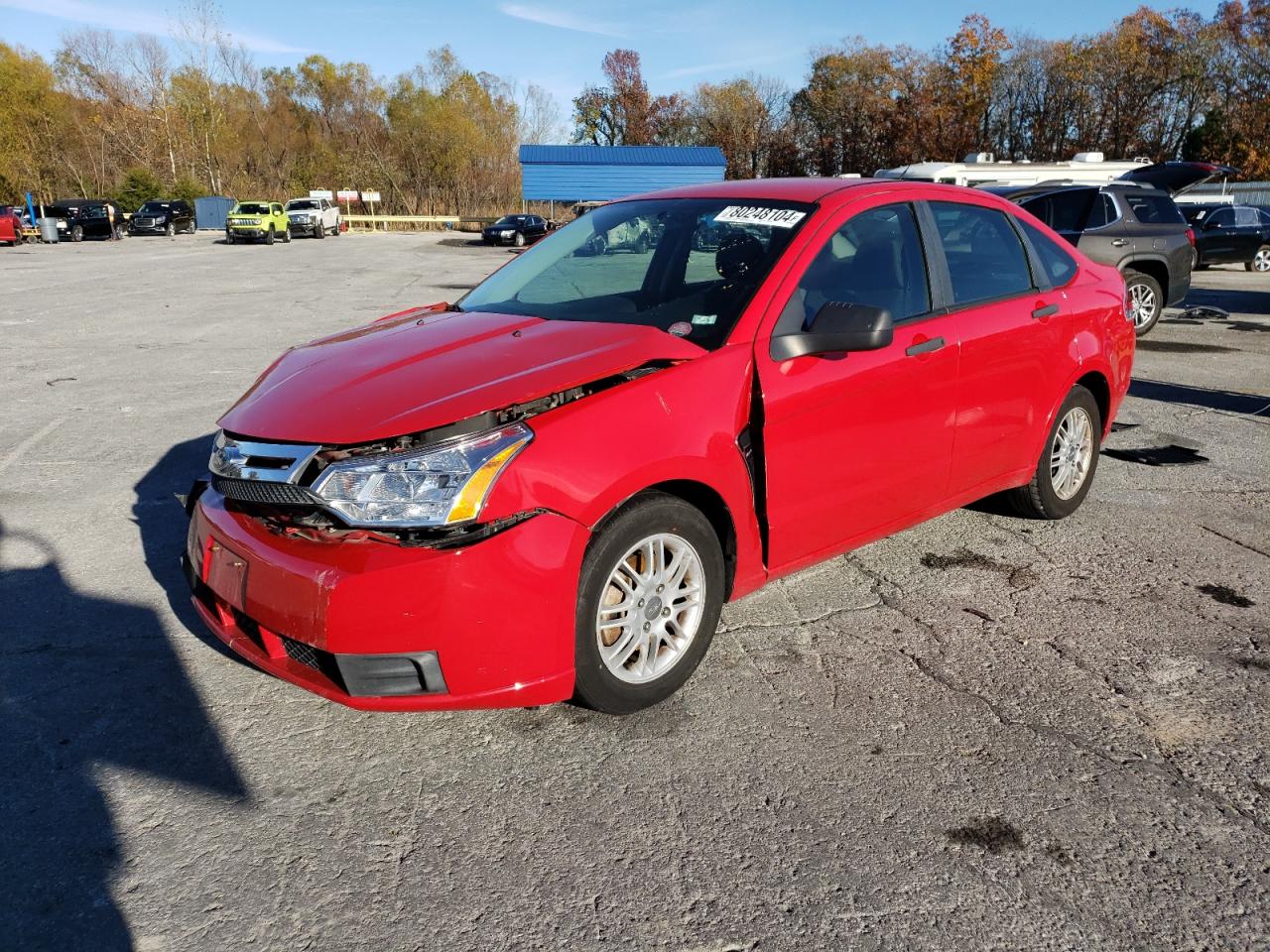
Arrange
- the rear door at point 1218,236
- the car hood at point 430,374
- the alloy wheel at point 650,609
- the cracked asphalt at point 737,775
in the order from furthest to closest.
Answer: the rear door at point 1218,236
the alloy wheel at point 650,609
the car hood at point 430,374
the cracked asphalt at point 737,775

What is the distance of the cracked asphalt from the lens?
7.61ft

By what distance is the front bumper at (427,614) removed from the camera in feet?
8.79

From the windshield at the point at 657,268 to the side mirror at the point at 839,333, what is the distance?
Result: 22 cm

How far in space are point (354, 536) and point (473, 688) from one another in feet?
1.87

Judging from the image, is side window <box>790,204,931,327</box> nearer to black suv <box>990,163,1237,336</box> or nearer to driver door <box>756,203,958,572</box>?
driver door <box>756,203,958,572</box>

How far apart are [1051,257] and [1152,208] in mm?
8477

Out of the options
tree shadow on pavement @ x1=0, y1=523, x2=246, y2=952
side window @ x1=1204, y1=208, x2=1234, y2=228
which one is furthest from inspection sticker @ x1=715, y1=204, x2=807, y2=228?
side window @ x1=1204, y1=208, x2=1234, y2=228

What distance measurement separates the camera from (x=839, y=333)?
11.0 ft

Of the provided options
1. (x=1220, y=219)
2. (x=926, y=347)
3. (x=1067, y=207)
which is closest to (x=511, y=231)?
(x=1220, y=219)

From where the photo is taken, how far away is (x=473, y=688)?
279 cm

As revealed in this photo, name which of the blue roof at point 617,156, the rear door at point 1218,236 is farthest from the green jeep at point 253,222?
the rear door at point 1218,236

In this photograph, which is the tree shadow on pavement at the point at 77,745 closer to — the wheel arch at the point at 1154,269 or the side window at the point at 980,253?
the side window at the point at 980,253

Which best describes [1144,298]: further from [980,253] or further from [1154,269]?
[980,253]

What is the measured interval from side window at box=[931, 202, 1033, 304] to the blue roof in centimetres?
4656
